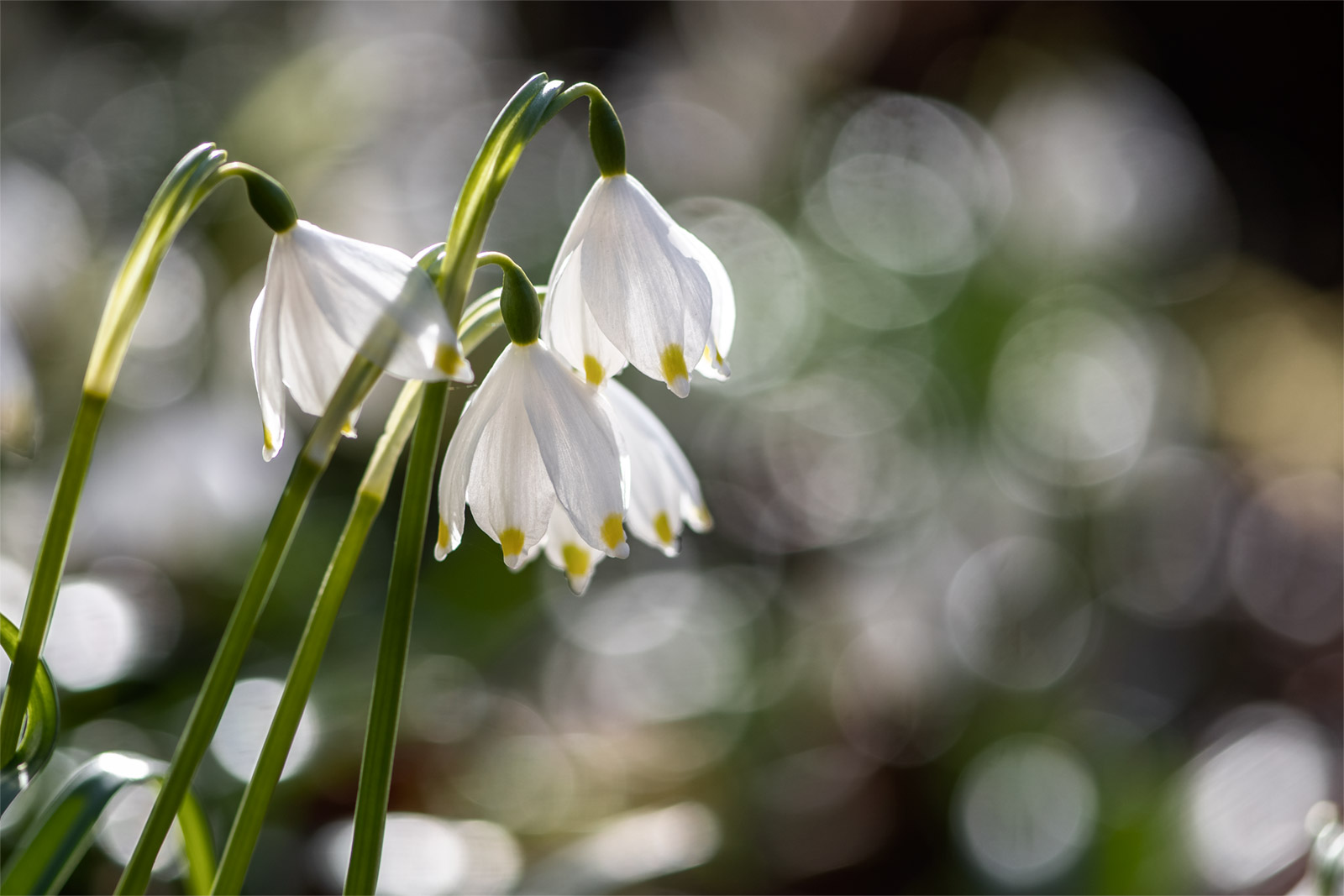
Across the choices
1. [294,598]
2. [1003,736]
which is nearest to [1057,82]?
[1003,736]

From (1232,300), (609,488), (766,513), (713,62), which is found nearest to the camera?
(609,488)

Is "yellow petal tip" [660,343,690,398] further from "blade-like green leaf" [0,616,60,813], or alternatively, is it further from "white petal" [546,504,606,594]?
"blade-like green leaf" [0,616,60,813]

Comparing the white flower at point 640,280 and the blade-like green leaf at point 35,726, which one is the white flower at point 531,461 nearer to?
the white flower at point 640,280

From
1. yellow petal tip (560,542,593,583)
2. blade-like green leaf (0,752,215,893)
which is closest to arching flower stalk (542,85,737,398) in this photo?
yellow petal tip (560,542,593,583)

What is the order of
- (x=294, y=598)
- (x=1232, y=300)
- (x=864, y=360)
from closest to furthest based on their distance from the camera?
1. (x=294, y=598)
2. (x=864, y=360)
3. (x=1232, y=300)

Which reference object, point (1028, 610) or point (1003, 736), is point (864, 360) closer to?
point (1028, 610)

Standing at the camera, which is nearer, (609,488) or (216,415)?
(609,488)

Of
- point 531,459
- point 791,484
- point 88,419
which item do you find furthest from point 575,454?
point 791,484
